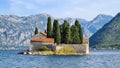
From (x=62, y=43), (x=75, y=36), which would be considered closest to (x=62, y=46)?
(x=62, y=43)

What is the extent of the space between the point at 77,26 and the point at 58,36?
1041 centimetres

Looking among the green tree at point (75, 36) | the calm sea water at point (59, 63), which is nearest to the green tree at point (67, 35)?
the green tree at point (75, 36)

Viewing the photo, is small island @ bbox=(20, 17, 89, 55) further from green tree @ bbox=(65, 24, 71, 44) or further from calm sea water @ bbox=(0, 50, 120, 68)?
calm sea water @ bbox=(0, 50, 120, 68)

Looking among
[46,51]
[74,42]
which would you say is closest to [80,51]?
[74,42]

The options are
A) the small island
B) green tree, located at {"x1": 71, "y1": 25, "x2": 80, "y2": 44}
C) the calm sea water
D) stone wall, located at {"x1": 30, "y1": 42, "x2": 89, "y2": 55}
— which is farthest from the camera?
green tree, located at {"x1": 71, "y1": 25, "x2": 80, "y2": 44}

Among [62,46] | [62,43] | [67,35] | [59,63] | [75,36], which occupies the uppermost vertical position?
[67,35]

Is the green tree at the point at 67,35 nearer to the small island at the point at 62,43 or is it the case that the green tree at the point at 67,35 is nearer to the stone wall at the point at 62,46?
the small island at the point at 62,43

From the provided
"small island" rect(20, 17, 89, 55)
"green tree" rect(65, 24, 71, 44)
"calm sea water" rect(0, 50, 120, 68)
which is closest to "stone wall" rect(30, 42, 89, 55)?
"small island" rect(20, 17, 89, 55)

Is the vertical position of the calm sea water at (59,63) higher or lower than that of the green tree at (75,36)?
lower

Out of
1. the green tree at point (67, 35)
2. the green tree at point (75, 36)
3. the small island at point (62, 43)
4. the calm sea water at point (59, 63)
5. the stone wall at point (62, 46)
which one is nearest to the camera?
the calm sea water at point (59, 63)

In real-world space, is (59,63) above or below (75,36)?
below

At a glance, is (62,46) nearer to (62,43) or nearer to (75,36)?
(62,43)

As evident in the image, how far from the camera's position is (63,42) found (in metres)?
146

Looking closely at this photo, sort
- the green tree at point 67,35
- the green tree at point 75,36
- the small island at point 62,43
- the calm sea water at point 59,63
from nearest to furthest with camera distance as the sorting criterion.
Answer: the calm sea water at point 59,63 < the small island at point 62,43 < the green tree at point 67,35 < the green tree at point 75,36
